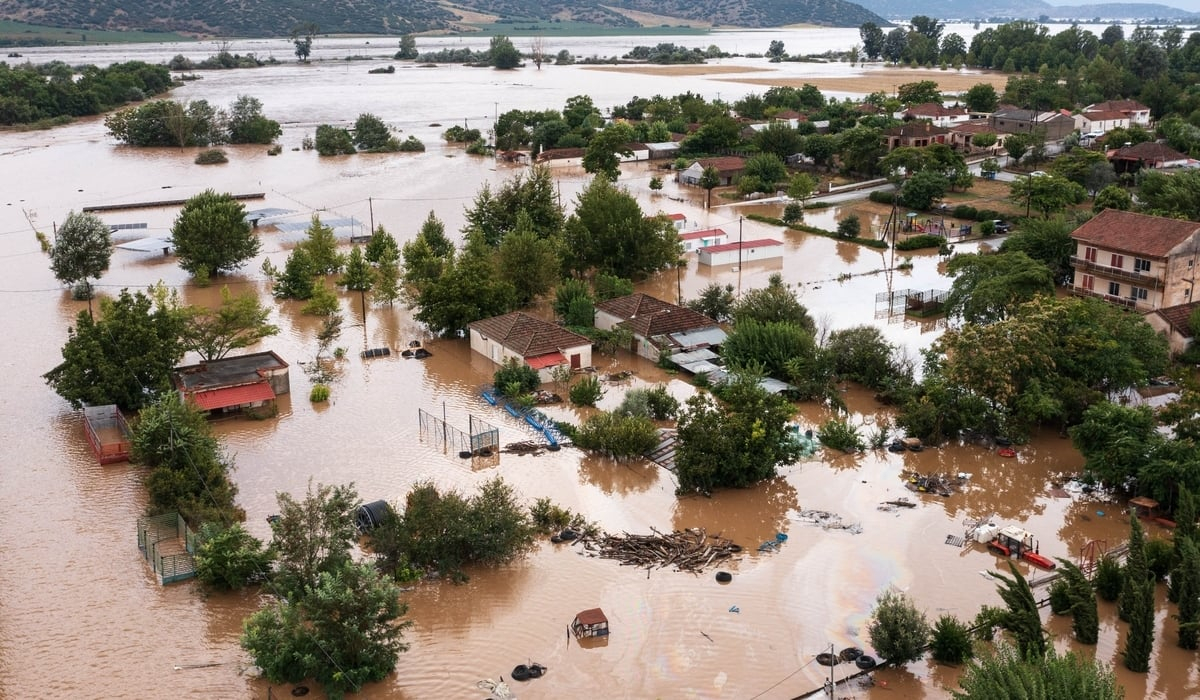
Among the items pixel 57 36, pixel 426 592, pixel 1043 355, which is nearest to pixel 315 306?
pixel 426 592

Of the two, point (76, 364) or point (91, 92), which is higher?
point (91, 92)

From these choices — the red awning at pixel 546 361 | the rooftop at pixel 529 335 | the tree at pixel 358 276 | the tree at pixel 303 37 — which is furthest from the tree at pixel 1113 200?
the tree at pixel 303 37

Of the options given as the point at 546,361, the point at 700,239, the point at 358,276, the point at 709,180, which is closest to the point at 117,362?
the point at 546,361

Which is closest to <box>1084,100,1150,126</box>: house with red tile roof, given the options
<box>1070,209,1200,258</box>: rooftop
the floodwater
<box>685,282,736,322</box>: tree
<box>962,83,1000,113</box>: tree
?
<box>962,83,1000,113</box>: tree

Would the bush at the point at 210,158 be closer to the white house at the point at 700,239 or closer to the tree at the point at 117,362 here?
the white house at the point at 700,239

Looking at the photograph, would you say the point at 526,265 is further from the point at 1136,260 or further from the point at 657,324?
the point at 1136,260

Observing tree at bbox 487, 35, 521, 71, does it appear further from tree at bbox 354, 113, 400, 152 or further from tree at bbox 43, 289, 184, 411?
tree at bbox 43, 289, 184, 411

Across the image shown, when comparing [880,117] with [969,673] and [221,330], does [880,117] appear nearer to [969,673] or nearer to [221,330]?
[221,330]
